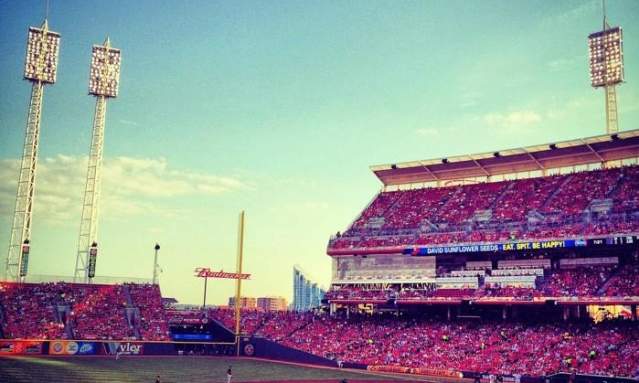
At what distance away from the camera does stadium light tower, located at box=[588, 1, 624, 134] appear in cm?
6438

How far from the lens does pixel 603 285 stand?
4875 centimetres

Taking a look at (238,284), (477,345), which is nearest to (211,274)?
(238,284)

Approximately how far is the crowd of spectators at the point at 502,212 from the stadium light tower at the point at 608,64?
1037cm

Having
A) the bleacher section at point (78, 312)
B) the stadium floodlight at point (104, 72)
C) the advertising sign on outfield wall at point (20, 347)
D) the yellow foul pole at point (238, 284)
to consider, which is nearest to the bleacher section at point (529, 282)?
the yellow foul pole at point (238, 284)

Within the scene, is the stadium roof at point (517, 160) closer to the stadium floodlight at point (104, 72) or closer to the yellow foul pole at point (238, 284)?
the yellow foul pole at point (238, 284)

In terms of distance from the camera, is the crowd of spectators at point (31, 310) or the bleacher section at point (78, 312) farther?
the bleacher section at point (78, 312)

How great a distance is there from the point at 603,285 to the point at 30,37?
63739mm

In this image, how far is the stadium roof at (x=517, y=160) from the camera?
59.3m

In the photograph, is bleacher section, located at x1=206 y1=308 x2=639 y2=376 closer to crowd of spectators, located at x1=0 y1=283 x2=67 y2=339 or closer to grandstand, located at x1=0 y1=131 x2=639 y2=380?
grandstand, located at x1=0 y1=131 x2=639 y2=380

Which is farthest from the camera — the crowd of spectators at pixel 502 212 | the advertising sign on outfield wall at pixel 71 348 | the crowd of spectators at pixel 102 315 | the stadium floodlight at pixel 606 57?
the stadium floodlight at pixel 606 57

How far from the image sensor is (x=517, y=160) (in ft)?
216

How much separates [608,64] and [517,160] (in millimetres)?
14449

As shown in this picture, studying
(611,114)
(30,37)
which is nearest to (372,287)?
(611,114)

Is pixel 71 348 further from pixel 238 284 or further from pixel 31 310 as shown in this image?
pixel 238 284
